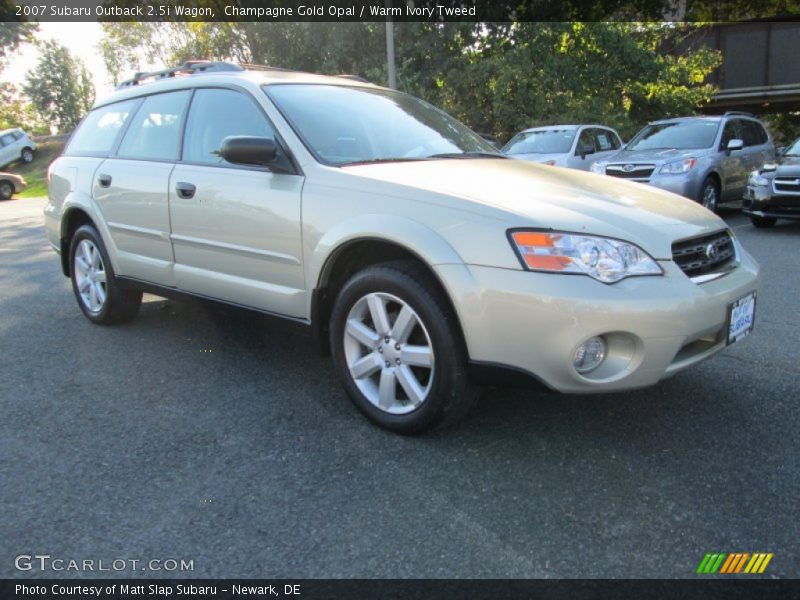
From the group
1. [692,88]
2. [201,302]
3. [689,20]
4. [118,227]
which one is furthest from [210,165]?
[689,20]

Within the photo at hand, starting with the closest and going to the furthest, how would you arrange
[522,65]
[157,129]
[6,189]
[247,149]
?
[247,149] < [157,129] < [522,65] < [6,189]

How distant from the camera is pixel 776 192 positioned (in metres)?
8.61

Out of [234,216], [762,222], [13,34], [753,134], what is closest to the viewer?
[234,216]

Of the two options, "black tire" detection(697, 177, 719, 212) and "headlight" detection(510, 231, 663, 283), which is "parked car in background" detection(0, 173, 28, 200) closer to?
"black tire" detection(697, 177, 719, 212)

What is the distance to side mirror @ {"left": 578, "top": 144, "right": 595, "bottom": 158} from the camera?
449 inches

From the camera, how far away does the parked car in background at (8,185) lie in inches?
820

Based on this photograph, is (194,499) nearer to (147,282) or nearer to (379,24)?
(147,282)

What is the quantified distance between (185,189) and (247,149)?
82 centimetres

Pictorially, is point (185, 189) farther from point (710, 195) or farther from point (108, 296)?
point (710, 195)

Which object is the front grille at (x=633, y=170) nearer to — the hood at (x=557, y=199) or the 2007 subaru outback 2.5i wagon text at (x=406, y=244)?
the 2007 subaru outback 2.5i wagon text at (x=406, y=244)

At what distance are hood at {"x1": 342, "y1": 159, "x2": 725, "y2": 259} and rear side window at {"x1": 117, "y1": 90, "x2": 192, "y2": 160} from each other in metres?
1.43

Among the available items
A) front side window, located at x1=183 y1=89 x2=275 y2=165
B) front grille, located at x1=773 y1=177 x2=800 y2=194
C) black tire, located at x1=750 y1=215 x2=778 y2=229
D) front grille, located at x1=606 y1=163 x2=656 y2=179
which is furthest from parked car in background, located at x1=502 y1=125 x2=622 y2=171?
front side window, located at x1=183 y1=89 x2=275 y2=165

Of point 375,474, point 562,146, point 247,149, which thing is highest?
→ point 247,149

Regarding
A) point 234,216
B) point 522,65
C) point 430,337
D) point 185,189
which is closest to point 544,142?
point 522,65
